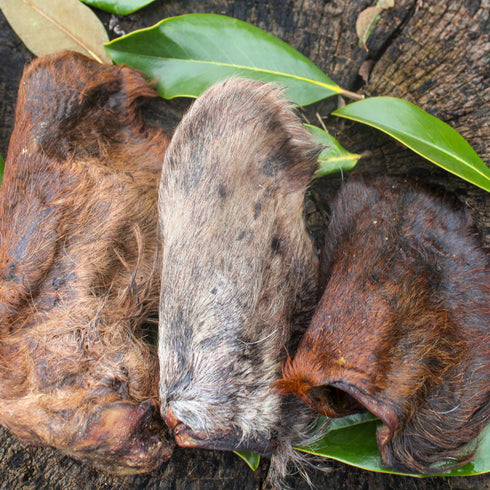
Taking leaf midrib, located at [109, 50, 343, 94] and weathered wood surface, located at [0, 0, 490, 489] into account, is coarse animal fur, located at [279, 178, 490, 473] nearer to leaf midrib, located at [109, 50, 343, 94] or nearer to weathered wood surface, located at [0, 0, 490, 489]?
weathered wood surface, located at [0, 0, 490, 489]

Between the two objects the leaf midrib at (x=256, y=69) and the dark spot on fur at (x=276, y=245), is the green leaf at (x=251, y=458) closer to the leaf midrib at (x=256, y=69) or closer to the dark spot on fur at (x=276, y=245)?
the dark spot on fur at (x=276, y=245)

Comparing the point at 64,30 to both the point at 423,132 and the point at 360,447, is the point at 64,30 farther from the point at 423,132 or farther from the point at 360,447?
the point at 360,447

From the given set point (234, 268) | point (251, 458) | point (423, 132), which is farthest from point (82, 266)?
point (423, 132)

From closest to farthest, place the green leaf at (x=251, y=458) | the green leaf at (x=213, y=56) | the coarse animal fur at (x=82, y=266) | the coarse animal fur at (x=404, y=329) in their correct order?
the coarse animal fur at (x=404, y=329)
the coarse animal fur at (x=82, y=266)
the green leaf at (x=251, y=458)
the green leaf at (x=213, y=56)

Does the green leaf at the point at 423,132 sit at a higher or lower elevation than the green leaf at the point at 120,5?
higher

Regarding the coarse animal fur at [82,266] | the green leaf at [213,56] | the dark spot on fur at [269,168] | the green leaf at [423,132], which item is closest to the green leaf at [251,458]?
the coarse animal fur at [82,266]

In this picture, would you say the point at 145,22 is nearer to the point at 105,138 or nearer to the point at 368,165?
the point at 105,138
